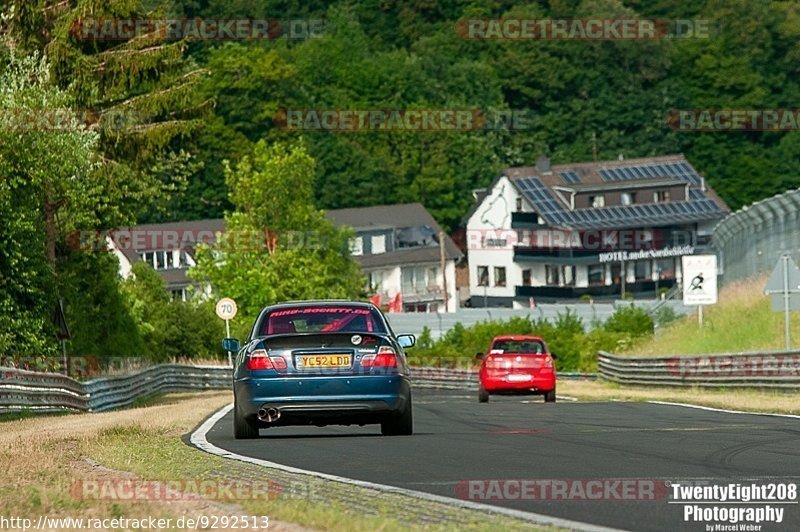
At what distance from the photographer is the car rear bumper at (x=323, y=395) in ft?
54.8

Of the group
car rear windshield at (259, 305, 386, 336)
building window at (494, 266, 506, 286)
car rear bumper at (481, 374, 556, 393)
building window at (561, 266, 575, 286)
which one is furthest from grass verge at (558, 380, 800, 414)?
building window at (494, 266, 506, 286)

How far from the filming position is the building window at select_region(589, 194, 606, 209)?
129625mm

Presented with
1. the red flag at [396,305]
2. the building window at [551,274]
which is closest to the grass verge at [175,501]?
the red flag at [396,305]

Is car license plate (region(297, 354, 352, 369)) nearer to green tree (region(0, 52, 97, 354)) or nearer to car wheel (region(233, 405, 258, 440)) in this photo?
car wheel (region(233, 405, 258, 440))

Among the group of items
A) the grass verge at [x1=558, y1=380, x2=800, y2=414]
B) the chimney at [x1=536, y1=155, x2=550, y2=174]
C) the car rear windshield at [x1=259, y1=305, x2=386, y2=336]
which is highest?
the chimney at [x1=536, y1=155, x2=550, y2=174]

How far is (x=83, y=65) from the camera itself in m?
46.3

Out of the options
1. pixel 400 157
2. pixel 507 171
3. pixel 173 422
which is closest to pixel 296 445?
pixel 173 422

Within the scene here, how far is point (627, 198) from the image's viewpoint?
5153 inches

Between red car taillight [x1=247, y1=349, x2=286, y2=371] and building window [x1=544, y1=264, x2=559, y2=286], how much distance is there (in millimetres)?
110994

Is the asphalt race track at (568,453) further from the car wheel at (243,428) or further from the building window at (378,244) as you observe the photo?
the building window at (378,244)

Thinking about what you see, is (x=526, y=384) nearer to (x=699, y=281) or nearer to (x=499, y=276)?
(x=699, y=281)

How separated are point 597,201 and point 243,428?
11401 cm

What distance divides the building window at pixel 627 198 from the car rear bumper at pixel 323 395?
377 ft

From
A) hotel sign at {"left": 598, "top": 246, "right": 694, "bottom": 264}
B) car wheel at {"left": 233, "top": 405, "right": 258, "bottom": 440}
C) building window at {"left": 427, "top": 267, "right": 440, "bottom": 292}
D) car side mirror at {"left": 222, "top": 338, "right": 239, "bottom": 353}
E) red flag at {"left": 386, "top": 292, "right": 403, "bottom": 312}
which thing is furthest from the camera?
building window at {"left": 427, "top": 267, "right": 440, "bottom": 292}
